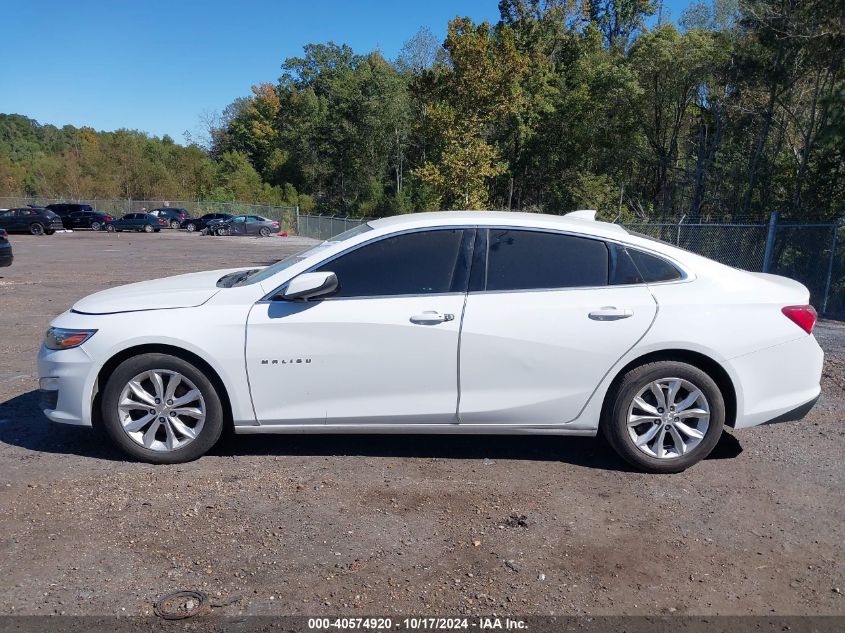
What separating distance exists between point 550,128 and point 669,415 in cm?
3865

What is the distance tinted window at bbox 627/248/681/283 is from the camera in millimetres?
4445

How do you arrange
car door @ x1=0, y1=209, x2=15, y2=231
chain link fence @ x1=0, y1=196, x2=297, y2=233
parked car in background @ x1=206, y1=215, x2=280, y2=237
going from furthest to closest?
chain link fence @ x1=0, y1=196, x2=297, y2=233 → parked car in background @ x1=206, y1=215, x2=280, y2=237 → car door @ x1=0, y1=209, x2=15, y2=231

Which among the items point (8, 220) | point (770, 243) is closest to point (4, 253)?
point (770, 243)

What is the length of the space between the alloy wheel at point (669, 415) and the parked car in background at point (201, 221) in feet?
135

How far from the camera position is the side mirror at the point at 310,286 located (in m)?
4.23

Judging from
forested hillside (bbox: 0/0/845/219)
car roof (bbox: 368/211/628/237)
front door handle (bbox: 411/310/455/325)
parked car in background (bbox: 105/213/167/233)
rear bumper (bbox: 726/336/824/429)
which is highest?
forested hillside (bbox: 0/0/845/219)

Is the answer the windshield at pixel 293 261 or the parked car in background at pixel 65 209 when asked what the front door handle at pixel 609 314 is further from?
the parked car in background at pixel 65 209

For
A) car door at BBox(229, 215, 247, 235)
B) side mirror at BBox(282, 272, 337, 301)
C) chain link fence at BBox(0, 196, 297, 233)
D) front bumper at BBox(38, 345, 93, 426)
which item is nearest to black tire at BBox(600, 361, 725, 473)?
side mirror at BBox(282, 272, 337, 301)

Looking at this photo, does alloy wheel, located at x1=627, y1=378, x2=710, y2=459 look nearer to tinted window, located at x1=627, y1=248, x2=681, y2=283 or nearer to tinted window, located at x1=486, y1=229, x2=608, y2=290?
tinted window, located at x1=627, y1=248, x2=681, y2=283

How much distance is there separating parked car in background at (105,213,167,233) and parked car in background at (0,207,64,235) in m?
5.81

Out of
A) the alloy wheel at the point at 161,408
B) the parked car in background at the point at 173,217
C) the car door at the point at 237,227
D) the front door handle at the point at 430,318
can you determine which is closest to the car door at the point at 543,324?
the front door handle at the point at 430,318

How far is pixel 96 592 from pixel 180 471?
1314 millimetres

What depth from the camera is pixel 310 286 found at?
4223 mm

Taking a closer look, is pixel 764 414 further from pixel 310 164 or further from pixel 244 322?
pixel 310 164
